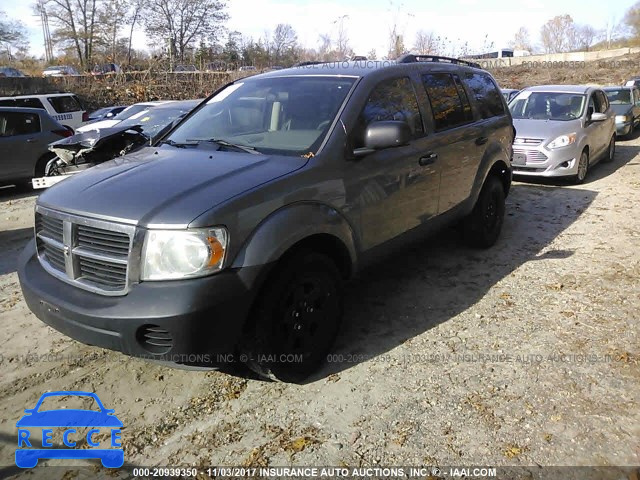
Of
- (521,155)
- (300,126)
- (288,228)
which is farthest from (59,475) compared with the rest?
(521,155)

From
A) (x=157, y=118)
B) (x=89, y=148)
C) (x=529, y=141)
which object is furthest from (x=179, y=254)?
(x=529, y=141)

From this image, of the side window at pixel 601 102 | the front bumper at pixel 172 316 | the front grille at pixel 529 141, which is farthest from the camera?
the side window at pixel 601 102

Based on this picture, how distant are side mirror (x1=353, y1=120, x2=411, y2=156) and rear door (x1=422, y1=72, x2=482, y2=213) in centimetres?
92

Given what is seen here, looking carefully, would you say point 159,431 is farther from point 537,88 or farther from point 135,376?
point 537,88

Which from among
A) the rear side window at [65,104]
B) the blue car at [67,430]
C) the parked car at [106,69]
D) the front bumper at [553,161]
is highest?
the parked car at [106,69]

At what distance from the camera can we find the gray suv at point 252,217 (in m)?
2.66

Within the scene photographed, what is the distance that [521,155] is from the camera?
30.6ft

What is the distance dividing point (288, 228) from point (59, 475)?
1.70m

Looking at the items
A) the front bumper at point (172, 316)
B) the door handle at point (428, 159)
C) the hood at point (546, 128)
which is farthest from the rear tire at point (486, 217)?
the hood at point (546, 128)

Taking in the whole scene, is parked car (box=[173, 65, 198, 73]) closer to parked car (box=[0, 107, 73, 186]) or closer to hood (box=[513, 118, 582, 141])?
parked car (box=[0, 107, 73, 186])

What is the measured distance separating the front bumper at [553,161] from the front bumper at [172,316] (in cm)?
772

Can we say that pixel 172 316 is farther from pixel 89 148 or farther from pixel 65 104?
pixel 65 104

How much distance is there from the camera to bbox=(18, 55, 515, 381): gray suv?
8.74ft

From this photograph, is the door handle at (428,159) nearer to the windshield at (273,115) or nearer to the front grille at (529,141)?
the windshield at (273,115)
